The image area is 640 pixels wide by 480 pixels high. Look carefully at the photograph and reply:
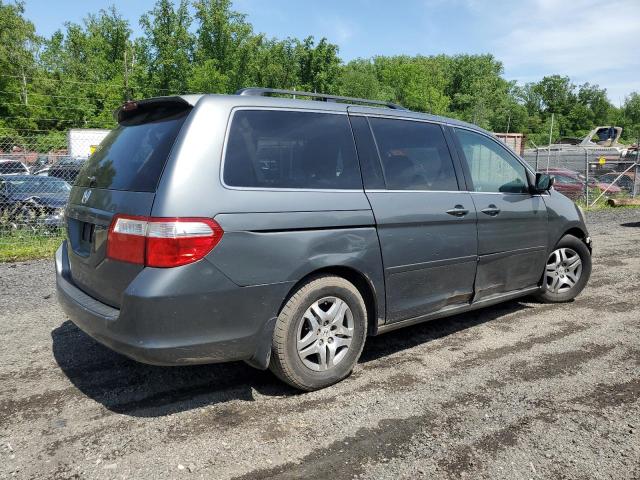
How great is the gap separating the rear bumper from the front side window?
227cm

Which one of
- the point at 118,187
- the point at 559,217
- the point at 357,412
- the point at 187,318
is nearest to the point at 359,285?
the point at 357,412

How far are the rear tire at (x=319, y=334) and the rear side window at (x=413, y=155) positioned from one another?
3.06ft

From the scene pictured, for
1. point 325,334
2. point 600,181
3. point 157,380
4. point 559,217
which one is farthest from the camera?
point 600,181

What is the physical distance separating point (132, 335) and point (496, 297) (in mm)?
3204

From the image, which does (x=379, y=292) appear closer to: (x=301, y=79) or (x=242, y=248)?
(x=242, y=248)

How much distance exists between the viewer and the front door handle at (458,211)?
4.17 metres

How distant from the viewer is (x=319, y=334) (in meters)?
3.45

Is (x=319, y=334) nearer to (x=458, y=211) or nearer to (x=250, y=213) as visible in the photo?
(x=250, y=213)

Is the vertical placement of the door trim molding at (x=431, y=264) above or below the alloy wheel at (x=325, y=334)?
above

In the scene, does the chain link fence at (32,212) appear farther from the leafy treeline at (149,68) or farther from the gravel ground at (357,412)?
the leafy treeline at (149,68)

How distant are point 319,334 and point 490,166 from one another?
243 cm

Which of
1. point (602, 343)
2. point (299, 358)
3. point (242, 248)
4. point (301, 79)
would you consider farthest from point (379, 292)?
point (301, 79)

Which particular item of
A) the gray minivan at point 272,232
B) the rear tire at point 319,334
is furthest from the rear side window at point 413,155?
the rear tire at point 319,334

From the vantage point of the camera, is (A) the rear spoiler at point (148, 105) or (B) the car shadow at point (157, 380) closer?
(A) the rear spoiler at point (148, 105)
